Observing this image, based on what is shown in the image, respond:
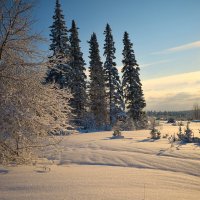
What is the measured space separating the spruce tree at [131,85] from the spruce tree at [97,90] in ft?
9.03

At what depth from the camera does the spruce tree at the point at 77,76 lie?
32.2 metres

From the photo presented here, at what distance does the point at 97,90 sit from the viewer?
3447 cm

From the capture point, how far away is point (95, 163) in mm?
7320

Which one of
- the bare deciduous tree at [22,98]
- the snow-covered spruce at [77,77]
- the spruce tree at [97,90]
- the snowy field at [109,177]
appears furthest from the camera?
the spruce tree at [97,90]

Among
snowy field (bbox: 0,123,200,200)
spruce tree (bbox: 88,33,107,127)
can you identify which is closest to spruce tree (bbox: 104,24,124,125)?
spruce tree (bbox: 88,33,107,127)

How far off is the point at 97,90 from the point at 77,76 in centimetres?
309

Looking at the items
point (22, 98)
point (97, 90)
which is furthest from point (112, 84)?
point (22, 98)

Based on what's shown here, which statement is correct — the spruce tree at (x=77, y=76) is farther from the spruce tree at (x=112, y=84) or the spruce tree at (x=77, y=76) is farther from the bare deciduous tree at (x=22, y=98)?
the bare deciduous tree at (x=22, y=98)

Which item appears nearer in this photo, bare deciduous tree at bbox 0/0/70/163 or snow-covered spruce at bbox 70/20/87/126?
bare deciduous tree at bbox 0/0/70/163

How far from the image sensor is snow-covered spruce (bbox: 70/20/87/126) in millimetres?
32188

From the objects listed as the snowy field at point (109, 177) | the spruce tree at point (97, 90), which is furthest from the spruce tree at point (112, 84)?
the snowy field at point (109, 177)

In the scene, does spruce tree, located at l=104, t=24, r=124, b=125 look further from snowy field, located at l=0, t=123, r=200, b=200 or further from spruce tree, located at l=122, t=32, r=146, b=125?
snowy field, located at l=0, t=123, r=200, b=200

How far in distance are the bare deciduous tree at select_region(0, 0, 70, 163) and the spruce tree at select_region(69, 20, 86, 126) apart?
2339cm

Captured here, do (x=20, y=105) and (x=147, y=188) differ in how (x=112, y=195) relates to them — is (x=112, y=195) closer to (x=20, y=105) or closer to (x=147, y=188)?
(x=147, y=188)
